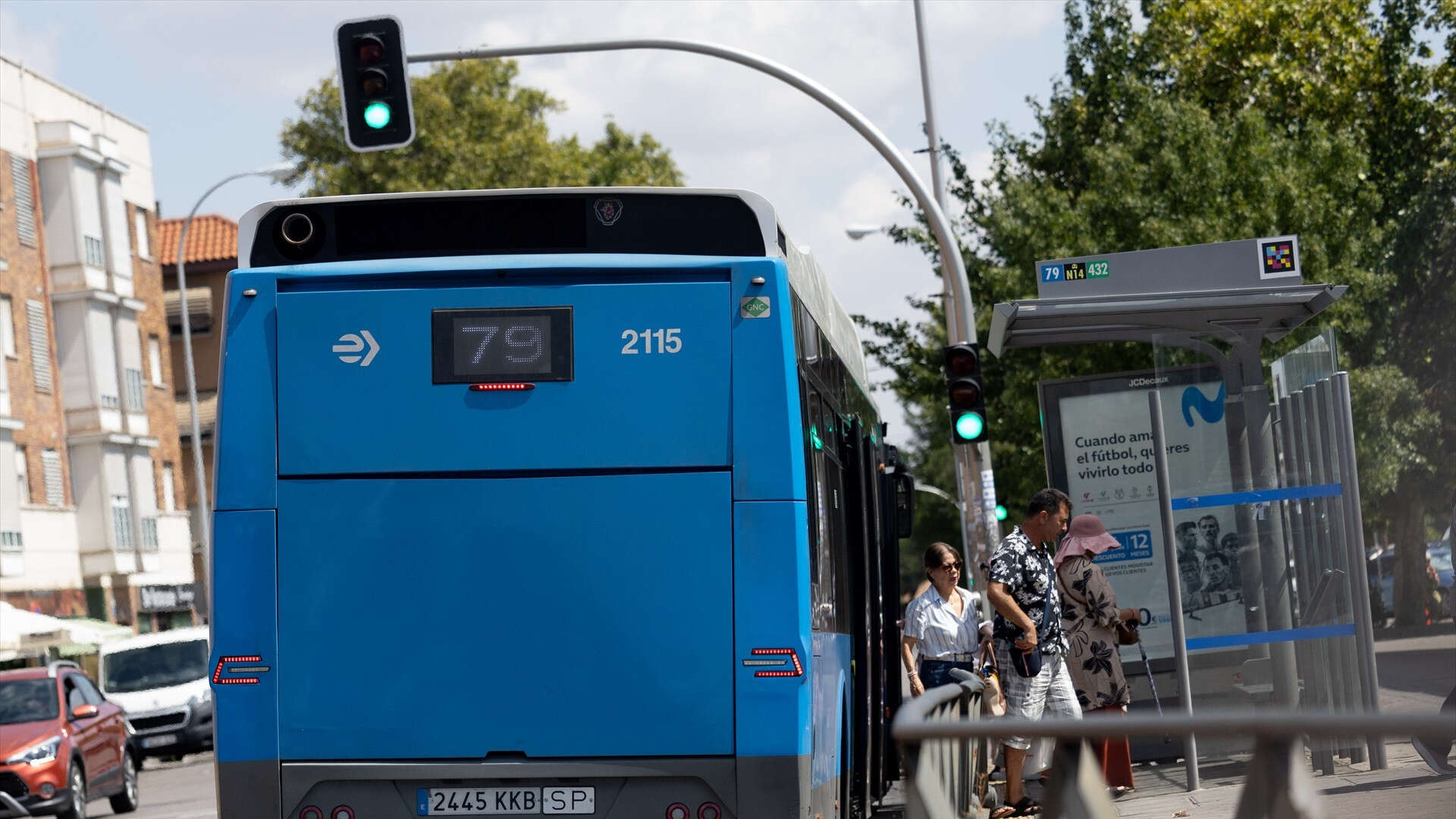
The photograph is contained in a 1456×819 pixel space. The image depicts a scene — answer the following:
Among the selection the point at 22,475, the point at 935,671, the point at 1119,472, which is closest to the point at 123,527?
the point at 22,475

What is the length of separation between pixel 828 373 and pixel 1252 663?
4.06m

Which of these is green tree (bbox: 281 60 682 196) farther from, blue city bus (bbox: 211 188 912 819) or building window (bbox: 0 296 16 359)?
blue city bus (bbox: 211 188 912 819)

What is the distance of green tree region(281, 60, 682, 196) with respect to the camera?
54.3 m

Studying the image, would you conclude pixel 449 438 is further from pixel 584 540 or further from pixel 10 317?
pixel 10 317

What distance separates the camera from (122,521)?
51.9 metres

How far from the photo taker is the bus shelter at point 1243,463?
1145 centimetres

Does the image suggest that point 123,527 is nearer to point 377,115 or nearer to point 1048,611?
point 377,115

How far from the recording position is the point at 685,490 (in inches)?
293

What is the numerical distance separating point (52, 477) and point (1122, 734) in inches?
1890

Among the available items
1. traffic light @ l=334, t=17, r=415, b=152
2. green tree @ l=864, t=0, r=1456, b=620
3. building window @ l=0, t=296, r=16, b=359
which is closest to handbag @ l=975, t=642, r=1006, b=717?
traffic light @ l=334, t=17, r=415, b=152

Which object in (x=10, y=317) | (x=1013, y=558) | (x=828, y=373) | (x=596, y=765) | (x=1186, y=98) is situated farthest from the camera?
(x=10, y=317)

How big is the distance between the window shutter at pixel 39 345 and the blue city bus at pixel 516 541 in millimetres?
43057

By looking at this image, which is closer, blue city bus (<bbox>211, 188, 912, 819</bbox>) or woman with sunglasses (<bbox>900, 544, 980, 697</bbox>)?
blue city bus (<bbox>211, 188, 912, 819</bbox>)

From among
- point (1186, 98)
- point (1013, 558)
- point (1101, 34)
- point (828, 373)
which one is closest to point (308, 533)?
point (828, 373)
